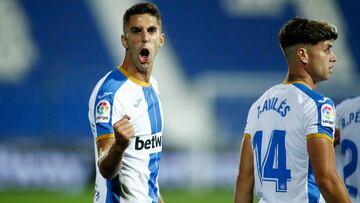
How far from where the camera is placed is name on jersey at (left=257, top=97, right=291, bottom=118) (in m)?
4.57

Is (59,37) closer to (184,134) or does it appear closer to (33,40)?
(33,40)

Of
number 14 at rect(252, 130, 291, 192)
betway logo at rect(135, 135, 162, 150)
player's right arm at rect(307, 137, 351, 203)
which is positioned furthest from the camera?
betway logo at rect(135, 135, 162, 150)

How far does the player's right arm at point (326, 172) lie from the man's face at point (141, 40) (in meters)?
1.33

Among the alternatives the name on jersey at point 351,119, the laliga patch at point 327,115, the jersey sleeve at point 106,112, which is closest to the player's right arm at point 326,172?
the laliga patch at point 327,115

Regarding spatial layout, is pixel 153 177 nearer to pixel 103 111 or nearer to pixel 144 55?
pixel 103 111

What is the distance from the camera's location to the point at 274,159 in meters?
4.60

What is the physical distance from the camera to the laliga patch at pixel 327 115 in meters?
4.41

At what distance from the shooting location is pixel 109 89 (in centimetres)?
491

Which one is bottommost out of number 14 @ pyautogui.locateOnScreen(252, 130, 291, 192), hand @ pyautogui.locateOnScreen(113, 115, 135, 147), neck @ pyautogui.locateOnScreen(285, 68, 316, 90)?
number 14 @ pyautogui.locateOnScreen(252, 130, 291, 192)

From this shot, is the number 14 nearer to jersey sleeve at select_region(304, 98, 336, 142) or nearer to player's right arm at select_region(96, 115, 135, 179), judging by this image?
jersey sleeve at select_region(304, 98, 336, 142)

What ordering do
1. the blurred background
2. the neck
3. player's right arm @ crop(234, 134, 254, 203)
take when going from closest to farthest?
the neck < player's right arm @ crop(234, 134, 254, 203) < the blurred background

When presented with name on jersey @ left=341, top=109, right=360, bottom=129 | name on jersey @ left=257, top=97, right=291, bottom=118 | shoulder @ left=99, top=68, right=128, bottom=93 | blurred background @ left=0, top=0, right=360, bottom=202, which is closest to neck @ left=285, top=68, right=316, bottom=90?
name on jersey @ left=257, top=97, right=291, bottom=118

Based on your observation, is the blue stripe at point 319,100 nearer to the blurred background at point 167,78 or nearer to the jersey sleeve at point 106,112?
the jersey sleeve at point 106,112

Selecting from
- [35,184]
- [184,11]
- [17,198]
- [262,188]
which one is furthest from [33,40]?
[262,188]
